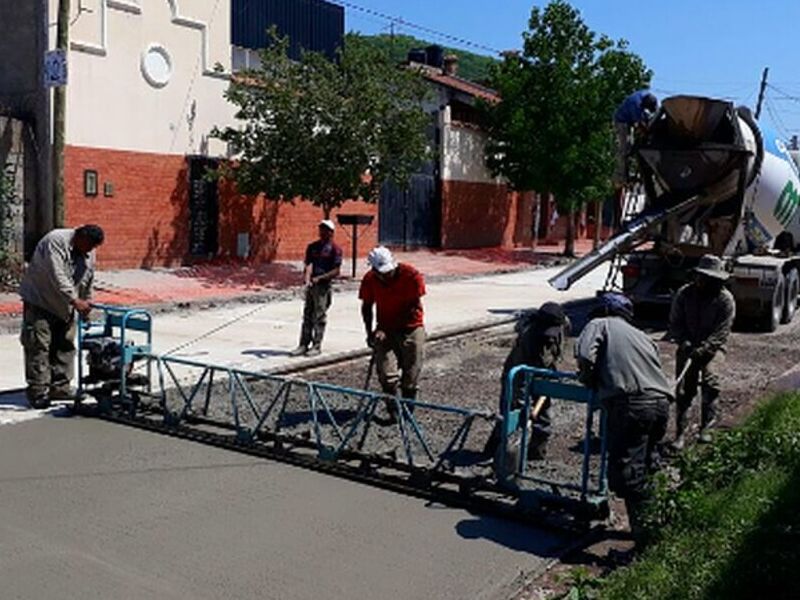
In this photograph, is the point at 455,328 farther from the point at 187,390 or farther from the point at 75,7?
the point at 75,7

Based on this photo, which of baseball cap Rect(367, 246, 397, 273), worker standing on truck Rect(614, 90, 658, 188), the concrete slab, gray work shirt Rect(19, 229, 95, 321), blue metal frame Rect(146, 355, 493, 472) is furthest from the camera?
worker standing on truck Rect(614, 90, 658, 188)

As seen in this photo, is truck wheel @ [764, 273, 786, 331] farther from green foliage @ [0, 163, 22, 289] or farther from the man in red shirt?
green foliage @ [0, 163, 22, 289]

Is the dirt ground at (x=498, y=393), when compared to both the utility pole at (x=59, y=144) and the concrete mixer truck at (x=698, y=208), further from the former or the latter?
the utility pole at (x=59, y=144)

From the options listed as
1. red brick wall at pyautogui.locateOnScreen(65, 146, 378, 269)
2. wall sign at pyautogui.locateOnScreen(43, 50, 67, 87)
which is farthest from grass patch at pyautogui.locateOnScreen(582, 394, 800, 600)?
red brick wall at pyautogui.locateOnScreen(65, 146, 378, 269)

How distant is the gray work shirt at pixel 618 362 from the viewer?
5445 millimetres

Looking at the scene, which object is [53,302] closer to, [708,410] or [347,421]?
[347,421]

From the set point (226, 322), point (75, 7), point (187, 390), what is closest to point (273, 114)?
point (75, 7)

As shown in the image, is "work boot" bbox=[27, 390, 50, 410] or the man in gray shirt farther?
"work boot" bbox=[27, 390, 50, 410]

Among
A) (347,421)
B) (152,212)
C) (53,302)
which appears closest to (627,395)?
(347,421)

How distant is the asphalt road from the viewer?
15.6ft

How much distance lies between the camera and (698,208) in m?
14.3

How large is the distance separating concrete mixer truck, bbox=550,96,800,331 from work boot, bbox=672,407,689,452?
5.50 metres

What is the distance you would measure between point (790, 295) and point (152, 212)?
41.2 feet

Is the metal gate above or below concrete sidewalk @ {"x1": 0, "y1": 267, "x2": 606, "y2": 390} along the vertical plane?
above
